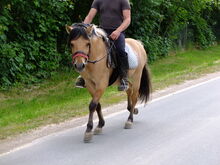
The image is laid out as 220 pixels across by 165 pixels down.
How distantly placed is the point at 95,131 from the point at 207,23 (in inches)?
947

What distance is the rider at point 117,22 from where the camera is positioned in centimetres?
743

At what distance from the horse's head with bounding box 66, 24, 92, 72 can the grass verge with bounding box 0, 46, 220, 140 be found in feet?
6.80

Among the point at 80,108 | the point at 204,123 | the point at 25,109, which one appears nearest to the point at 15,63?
the point at 25,109

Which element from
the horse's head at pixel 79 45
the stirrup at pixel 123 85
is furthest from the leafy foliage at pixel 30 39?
the horse's head at pixel 79 45

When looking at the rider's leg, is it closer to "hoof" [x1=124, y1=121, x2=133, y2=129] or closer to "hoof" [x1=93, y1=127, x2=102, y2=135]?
"hoof" [x1=124, y1=121, x2=133, y2=129]

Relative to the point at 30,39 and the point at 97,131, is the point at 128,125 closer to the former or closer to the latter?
the point at 97,131

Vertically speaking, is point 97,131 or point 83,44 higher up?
point 83,44

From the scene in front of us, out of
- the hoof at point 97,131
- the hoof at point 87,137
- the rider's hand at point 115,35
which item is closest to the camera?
Answer: the hoof at point 87,137

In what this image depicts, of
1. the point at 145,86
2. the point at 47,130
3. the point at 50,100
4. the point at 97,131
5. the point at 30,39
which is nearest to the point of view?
the point at 97,131

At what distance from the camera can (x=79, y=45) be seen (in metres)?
6.51

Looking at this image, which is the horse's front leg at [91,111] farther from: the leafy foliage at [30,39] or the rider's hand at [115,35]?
the leafy foliage at [30,39]

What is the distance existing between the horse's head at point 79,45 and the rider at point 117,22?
930 millimetres

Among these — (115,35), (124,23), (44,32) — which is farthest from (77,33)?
(44,32)

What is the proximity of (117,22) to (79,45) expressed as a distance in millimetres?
1298
